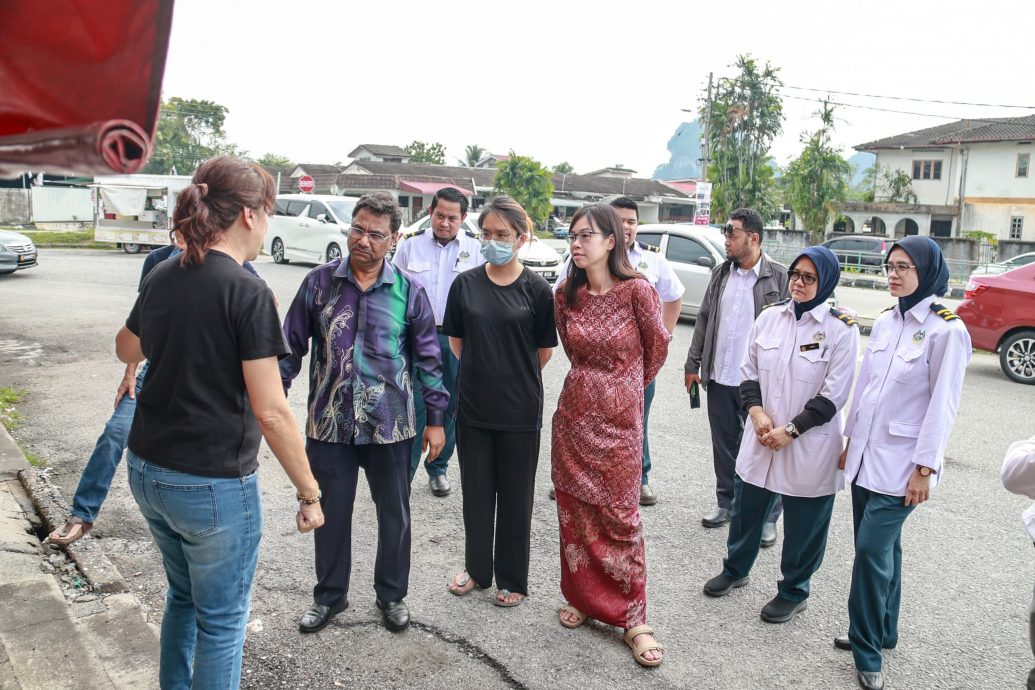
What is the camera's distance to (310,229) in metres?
20.0

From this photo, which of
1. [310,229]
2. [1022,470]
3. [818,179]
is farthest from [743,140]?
[1022,470]

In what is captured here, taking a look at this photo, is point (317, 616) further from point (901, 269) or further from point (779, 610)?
point (901, 269)

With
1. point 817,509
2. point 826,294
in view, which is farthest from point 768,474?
point 826,294

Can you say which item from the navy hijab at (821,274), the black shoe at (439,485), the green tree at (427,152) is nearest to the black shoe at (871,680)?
the navy hijab at (821,274)

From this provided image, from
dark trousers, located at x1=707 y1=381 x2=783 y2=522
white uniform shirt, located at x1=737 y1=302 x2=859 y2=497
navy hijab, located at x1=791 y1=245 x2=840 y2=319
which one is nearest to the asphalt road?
dark trousers, located at x1=707 y1=381 x2=783 y2=522

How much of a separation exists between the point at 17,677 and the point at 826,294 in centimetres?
371

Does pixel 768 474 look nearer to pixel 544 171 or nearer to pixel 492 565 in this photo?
pixel 492 565

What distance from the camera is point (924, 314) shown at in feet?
11.3

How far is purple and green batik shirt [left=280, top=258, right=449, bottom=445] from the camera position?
11.7ft

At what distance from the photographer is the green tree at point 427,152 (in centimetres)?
7262

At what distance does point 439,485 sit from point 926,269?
3255mm

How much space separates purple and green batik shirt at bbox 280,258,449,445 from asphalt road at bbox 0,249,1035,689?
0.90m

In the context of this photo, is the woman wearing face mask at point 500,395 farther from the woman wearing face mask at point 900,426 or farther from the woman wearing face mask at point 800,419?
the woman wearing face mask at point 900,426

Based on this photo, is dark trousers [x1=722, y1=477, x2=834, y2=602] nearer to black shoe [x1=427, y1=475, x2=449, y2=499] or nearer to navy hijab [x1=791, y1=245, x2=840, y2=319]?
navy hijab [x1=791, y1=245, x2=840, y2=319]
